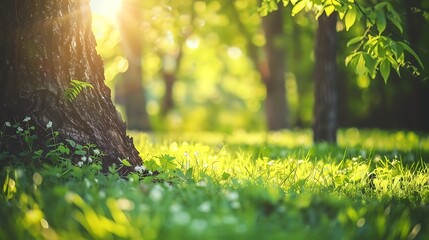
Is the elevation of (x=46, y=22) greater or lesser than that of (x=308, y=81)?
greater

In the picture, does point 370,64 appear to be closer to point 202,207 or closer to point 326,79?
point 202,207

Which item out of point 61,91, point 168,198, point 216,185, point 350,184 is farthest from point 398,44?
point 61,91

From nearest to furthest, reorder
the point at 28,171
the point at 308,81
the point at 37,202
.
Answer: the point at 37,202
the point at 28,171
the point at 308,81

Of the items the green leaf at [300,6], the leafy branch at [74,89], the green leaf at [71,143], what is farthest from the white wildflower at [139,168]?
the green leaf at [300,6]

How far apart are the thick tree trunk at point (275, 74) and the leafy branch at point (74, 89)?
9.76 metres

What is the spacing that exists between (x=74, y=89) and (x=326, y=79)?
4.80m

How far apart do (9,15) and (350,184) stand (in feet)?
10.7

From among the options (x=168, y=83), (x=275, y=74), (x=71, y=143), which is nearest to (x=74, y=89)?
(x=71, y=143)

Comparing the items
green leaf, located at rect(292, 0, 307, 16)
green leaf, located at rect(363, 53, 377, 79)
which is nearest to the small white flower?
green leaf, located at rect(292, 0, 307, 16)

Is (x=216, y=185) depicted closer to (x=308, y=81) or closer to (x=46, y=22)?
(x=46, y=22)

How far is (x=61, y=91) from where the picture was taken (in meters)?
3.99

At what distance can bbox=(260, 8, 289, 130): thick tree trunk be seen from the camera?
13328 mm

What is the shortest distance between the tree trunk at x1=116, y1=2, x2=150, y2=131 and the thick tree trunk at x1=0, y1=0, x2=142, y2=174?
8.55 meters

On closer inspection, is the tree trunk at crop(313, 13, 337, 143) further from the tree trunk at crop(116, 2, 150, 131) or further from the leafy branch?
the tree trunk at crop(116, 2, 150, 131)
